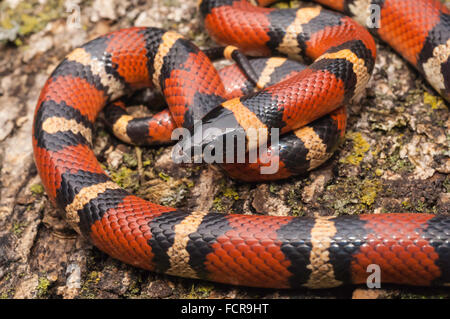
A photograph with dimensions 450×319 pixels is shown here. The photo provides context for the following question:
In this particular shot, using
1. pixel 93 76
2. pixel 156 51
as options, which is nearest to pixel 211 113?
pixel 156 51

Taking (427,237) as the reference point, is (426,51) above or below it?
above

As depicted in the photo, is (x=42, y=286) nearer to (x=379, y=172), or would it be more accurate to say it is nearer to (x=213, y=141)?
(x=213, y=141)

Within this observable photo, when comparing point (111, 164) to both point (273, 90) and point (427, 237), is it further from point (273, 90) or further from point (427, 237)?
point (427, 237)

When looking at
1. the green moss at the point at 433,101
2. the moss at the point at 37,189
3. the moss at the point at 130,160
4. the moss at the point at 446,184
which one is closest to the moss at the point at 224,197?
the moss at the point at 130,160

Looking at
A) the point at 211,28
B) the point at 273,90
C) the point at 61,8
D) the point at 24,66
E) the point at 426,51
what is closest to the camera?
the point at 273,90

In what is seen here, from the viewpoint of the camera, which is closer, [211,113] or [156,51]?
[211,113]

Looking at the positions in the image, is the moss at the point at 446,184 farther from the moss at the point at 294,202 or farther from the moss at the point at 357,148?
the moss at the point at 294,202

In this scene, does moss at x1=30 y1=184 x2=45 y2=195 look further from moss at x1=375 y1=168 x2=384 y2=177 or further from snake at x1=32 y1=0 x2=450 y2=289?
moss at x1=375 y1=168 x2=384 y2=177
